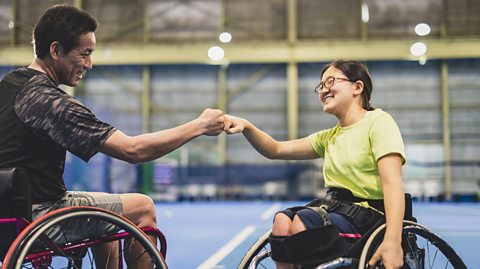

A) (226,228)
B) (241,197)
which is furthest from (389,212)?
(241,197)

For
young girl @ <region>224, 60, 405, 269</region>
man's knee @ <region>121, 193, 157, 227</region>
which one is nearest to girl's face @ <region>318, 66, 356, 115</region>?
young girl @ <region>224, 60, 405, 269</region>

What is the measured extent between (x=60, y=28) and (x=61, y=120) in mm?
390

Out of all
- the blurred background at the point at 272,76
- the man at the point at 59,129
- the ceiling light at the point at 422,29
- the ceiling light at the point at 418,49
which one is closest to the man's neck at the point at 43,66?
the man at the point at 59,129

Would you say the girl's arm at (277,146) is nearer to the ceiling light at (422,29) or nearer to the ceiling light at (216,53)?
the ceiling light at (216,53)

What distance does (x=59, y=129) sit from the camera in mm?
2129

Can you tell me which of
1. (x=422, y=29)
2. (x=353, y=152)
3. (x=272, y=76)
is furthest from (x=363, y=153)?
(x=422, y=29)

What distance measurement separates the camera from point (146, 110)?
17.8 meters

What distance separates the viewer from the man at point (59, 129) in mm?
2141

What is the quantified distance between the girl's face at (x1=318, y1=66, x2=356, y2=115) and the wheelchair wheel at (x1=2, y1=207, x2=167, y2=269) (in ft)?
3.32

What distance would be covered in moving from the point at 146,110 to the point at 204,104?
175 cm

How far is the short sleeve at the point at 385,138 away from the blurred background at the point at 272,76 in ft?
45.6

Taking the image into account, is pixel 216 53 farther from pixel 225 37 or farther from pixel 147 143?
pixel 147 143

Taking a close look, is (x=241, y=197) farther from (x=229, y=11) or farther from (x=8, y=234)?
(x=8, y=234)

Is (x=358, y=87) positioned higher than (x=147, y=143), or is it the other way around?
(x=358, y=87)
